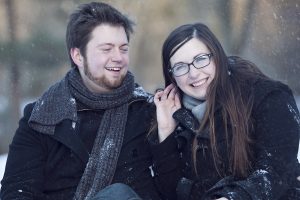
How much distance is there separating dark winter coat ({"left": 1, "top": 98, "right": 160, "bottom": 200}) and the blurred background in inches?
128

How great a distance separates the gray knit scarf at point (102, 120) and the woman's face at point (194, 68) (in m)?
0.48

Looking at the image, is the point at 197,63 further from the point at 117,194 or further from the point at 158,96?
the point at 117,194

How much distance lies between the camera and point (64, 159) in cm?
279

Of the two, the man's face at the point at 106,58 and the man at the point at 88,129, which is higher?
the man's face at the point at 106,58

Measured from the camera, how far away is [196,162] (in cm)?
251

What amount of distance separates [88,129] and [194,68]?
0.74 meters

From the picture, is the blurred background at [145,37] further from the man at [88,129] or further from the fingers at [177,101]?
the fingers at [177,101]

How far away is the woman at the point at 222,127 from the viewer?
7.48 feet

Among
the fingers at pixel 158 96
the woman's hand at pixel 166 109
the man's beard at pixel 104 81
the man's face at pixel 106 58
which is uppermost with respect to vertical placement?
the man's face at pixel 106 58

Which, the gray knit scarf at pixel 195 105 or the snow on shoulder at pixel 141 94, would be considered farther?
the snow on shoulder at pixel 141 94

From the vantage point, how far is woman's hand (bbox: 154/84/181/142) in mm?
2680

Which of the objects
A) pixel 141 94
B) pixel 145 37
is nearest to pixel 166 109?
pixel 141 94

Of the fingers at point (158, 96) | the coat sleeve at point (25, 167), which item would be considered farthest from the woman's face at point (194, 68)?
the coat sleeve at point (25, 167)

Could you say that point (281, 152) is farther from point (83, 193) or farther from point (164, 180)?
point (83, 193)
